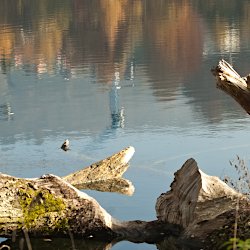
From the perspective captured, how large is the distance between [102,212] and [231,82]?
2.00 metres

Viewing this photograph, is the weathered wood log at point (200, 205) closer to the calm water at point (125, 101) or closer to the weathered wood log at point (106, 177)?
the calm water at point (125, 101)

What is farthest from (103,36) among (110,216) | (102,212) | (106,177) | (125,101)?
(102,212)

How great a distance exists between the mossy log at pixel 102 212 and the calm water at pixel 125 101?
0.77 ft

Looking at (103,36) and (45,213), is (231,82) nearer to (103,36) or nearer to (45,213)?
(45,213)

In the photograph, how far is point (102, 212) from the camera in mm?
9227

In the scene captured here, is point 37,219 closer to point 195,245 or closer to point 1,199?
point 1,199

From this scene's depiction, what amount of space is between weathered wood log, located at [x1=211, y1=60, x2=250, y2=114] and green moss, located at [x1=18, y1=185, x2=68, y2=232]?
2.12 m

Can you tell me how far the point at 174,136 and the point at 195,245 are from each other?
6031mm

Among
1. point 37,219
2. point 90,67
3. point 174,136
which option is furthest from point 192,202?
point 90,67

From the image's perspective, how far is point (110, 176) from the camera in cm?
1186

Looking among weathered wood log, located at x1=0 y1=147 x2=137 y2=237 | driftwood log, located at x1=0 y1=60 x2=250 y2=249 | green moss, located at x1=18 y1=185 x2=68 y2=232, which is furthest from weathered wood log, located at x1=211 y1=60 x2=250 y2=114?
green moss, located at x1=18 y1=185 x2=68 y2=232

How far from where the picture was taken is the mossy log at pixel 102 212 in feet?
28.9

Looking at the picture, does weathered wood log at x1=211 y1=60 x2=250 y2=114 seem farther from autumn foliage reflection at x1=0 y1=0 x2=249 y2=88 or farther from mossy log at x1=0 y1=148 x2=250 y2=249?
autumn foliage reflection at x1=0 y1=0 x2=249 y2=88

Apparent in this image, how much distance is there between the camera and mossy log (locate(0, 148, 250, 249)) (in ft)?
28.9
